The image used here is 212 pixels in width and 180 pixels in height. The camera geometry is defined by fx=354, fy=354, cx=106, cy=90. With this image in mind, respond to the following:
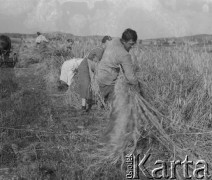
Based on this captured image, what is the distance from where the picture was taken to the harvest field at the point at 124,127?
13.5 ft

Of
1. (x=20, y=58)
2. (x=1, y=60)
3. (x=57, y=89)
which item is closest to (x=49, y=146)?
(x=57, y=89)

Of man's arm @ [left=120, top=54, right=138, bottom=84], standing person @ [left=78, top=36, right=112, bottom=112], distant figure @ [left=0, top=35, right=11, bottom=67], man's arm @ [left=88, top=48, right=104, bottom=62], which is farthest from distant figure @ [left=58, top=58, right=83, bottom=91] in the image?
distant figure @ [left=0, top=35, right=11, bottom=67]

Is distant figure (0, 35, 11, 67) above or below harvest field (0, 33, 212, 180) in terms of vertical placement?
above

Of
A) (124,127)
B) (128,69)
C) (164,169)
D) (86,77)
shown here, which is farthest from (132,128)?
(86,77)

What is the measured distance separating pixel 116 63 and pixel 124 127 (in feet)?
3.40

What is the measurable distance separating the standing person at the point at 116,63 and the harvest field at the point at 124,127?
0.23 metres

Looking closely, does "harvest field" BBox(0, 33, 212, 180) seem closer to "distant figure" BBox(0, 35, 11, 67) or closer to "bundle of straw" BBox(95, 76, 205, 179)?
"bundle of straw" BBox(95, 76, 205, 179)

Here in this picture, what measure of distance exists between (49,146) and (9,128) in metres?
0.73

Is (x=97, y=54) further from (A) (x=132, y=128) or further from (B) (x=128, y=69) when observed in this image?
(A) (x=132, y=128)

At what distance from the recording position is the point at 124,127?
434cm

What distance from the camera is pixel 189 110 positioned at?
5152mm

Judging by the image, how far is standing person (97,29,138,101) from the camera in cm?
471

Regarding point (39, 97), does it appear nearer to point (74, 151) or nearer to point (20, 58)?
point (74, 151)

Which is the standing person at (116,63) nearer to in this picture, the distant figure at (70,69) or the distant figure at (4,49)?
the distant figure at (70,69)
